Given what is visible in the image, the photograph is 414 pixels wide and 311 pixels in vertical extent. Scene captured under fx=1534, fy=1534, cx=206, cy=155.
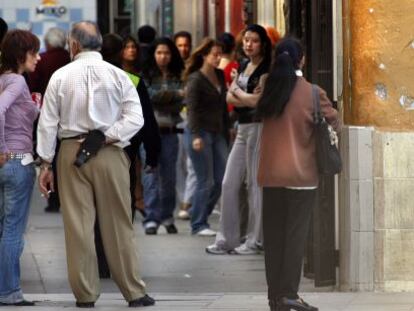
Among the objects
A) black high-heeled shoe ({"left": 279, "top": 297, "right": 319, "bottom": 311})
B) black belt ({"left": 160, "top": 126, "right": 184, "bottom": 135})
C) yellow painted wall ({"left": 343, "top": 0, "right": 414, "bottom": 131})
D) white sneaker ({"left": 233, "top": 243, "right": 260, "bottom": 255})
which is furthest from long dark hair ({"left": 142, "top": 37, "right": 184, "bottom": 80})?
black high-heeled shoe ({"left": 279, "top": 297, "right": 319, "bottom": 311})

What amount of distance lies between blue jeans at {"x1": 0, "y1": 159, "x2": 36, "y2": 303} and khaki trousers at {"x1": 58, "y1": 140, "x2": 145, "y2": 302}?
0.25m

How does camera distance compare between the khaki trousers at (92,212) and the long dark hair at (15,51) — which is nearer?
the khaki trousers at (92,212)

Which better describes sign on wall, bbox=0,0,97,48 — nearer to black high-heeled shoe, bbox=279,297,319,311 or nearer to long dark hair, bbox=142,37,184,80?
long dark hair, bbox=142,37,184,80

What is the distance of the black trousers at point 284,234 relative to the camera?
8.71m

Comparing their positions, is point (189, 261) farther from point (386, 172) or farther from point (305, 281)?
point (386, 172)

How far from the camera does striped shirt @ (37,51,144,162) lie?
8875 mm

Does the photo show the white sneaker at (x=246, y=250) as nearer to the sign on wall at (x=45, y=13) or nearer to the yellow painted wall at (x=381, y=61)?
the yellow painted wall at (x=381, y=61)

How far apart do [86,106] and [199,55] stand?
4.44m

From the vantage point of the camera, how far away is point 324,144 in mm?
8641

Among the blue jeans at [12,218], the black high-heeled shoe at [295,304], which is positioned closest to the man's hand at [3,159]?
the blue jeans at [12,218]

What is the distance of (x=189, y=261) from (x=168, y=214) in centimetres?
205

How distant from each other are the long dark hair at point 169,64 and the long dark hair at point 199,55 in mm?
169

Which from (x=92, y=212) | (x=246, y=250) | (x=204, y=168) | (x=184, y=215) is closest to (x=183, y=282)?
(x=246, y=250)

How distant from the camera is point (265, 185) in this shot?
8719mm
